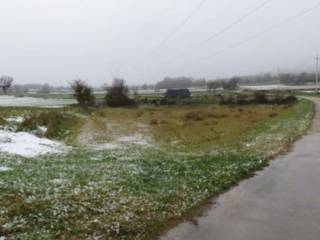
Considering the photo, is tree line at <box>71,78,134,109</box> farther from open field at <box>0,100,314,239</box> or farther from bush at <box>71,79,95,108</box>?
open field at <box>0,100,314,239</box>

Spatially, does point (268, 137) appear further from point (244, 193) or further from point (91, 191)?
point (91, 191)

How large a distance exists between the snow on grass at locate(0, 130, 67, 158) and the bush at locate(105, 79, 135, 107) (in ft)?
160

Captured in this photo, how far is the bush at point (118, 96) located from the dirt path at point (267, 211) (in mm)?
59887

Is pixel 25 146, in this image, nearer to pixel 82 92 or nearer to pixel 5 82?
pixel 82 92

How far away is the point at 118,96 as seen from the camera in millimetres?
72938

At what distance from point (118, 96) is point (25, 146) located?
53.2 m

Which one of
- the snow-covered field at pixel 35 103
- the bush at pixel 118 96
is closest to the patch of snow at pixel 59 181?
the snow-covered field at pixel 35 103

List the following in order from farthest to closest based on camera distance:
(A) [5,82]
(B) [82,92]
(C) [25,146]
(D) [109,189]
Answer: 1. (A) [5,82]
2. (B) [82,92]
3. (C) [25,146]
4. (D) [109,189]

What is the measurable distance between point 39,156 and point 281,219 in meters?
11.9

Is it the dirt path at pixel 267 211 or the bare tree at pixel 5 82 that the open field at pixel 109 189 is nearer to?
the dirt path at pixel 267 211

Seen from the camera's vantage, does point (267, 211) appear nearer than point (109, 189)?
Yes

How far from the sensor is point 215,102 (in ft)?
234

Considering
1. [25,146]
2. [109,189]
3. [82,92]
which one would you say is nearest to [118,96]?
[82,92]

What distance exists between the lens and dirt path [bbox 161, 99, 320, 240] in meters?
7.80
